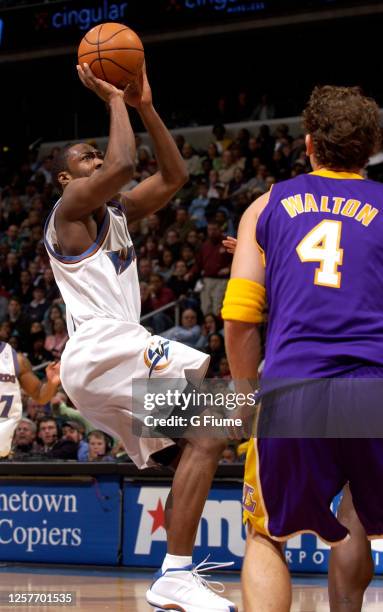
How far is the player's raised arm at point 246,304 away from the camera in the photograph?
3.26 m

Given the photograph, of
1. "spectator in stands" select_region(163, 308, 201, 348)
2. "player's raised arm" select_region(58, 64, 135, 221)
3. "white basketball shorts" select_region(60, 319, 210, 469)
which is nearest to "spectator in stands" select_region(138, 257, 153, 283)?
"spectator in stands" select_region(163, 308, 201, 348)

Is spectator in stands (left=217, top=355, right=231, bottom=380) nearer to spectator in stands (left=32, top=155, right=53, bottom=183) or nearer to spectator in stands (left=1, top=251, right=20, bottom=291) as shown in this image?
spectator in stands (left=1, top=251, right=20, bottom=291)

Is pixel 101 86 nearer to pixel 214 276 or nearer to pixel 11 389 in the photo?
pixel 11 389

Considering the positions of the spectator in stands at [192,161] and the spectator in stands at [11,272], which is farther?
the spectator in stands at [192,161]

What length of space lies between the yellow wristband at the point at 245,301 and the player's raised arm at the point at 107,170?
1345 mm

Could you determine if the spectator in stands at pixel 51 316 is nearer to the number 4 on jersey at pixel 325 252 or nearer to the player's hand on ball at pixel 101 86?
the player's hand on ball at pixel 101 86

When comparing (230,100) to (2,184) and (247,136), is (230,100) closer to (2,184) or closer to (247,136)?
(247,136)

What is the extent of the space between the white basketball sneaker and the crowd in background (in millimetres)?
6508

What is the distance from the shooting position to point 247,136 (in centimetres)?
1541

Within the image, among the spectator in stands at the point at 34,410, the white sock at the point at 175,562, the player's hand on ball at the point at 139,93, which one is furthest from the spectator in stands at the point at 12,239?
the white sock at the point at 175,562

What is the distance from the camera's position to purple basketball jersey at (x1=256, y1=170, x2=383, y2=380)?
310 cm

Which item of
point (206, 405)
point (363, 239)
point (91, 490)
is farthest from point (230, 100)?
point (363, 239)

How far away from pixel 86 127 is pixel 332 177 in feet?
53.9

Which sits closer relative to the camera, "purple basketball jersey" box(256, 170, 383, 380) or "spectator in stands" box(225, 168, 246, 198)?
"purple basketball jersey" box(256, 170, 383, 380)
